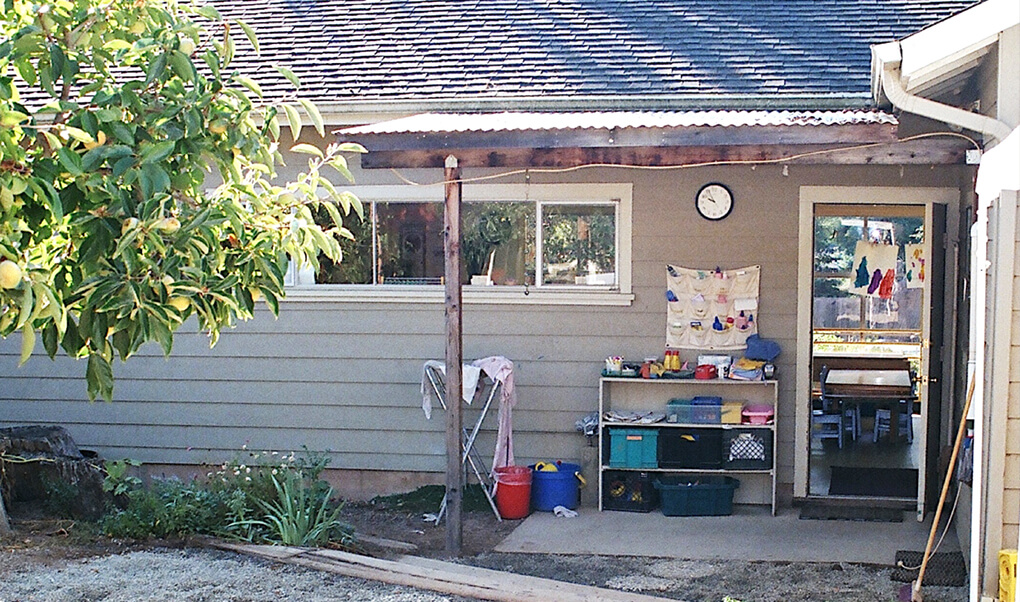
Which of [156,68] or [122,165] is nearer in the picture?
[122,165]

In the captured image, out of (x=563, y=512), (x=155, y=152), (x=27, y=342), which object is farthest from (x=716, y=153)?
(x=27, y=342)

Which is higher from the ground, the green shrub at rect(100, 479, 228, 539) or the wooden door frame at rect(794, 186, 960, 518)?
the wooden door frame at rect(794, 186, 960, 518)

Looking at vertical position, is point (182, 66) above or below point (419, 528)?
above

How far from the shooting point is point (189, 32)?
9.21 ft

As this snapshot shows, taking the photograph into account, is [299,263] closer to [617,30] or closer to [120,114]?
[120,114]

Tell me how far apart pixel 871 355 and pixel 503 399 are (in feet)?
19.0

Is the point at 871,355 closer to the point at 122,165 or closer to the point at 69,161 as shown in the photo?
the point at 122,165

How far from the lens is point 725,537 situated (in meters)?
7.33

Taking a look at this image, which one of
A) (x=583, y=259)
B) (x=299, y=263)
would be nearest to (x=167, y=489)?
(x=583, y=259)

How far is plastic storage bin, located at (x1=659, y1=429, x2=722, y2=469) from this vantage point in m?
7.92

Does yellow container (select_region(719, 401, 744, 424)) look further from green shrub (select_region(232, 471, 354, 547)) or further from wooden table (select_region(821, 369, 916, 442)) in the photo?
wooden table (select_region(821, 369, 916, 442))

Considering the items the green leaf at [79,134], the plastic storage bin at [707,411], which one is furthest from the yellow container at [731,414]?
the green leaf at [79,134]

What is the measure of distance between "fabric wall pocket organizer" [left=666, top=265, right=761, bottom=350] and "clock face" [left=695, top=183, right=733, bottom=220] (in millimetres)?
401

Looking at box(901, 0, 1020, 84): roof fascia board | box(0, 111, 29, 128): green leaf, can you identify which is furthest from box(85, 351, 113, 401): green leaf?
box(901, 0, 1020, 84): roof fascia board
